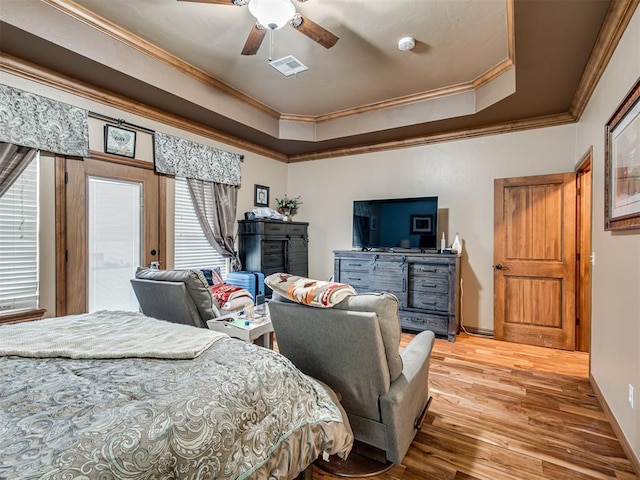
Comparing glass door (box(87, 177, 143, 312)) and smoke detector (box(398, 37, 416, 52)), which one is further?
glass door (box(87, 177, 143, 312))

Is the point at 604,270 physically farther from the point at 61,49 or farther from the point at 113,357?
the point at 61,49

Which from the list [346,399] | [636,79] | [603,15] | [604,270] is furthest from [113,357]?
[603,15]

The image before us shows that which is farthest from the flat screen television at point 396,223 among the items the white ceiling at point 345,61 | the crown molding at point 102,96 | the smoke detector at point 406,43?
the crown molding at point 102,96

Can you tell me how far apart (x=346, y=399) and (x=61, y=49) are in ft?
11.1

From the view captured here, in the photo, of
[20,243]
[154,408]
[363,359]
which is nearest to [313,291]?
[363,359]

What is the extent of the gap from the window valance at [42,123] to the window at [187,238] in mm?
1181

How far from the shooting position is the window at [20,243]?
2.73m

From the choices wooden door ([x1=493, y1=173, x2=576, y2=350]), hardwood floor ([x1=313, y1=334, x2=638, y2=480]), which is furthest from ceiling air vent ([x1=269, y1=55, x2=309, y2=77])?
hardwood floor ([x1=313, y1=334, x2=638, y2=480])

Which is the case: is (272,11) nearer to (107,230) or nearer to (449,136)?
(107,230)

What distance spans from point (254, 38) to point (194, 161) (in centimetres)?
209

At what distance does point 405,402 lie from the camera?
5.66ft

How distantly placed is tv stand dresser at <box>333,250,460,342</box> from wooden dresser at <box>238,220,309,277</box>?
105cm

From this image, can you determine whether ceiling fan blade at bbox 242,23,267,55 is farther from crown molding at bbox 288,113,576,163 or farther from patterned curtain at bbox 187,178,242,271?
crown molding at bbox 288,113,576,163

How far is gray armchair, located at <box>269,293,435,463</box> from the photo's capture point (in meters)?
1.59
